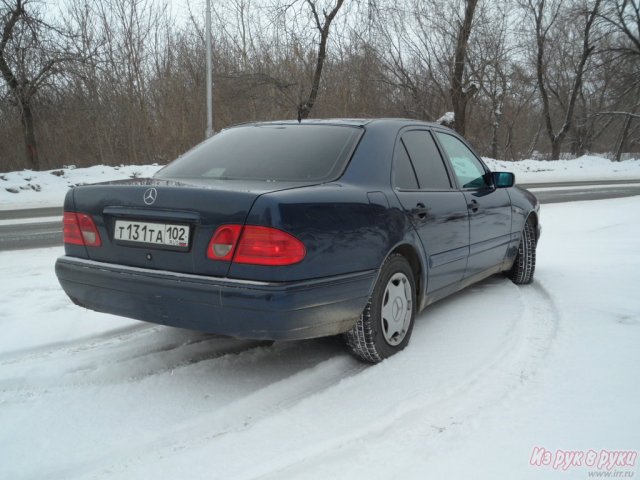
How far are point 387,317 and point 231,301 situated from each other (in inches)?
43.1

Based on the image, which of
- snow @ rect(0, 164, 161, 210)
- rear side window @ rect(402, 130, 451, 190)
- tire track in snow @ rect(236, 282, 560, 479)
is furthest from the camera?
snow @ rect(0, 164, 161, 210)

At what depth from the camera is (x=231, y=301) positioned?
8.59 ft

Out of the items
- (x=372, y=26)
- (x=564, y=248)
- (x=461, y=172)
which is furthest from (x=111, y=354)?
(x=372, y=26)

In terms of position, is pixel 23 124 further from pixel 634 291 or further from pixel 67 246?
pixel 634 291

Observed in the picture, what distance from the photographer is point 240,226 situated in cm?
263

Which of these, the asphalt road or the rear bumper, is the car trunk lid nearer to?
the rear bumper

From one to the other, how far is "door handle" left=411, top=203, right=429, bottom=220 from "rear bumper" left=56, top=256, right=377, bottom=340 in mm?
623

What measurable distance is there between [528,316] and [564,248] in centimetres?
344

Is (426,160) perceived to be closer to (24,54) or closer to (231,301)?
(231,301)

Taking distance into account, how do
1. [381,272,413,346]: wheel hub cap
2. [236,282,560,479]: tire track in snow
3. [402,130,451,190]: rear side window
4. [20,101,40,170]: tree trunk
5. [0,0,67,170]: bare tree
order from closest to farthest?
[236,282,560,479]: tire track in snow < [381,272,413,346]: wheel hub cap < [402,130,451,190]: rear side window < [0,0,67,170]: bare tree < [20,101,40,170]: tree trunk

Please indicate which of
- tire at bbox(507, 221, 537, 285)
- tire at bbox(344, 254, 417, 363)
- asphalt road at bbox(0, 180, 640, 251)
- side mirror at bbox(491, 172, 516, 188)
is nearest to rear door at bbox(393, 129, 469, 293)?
tire at bbox(344, 254, 417, 363)

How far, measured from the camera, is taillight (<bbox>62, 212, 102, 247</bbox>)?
3.11 metres

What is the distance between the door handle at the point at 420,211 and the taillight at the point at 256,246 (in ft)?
3.46

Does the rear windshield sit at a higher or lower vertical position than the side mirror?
higher
